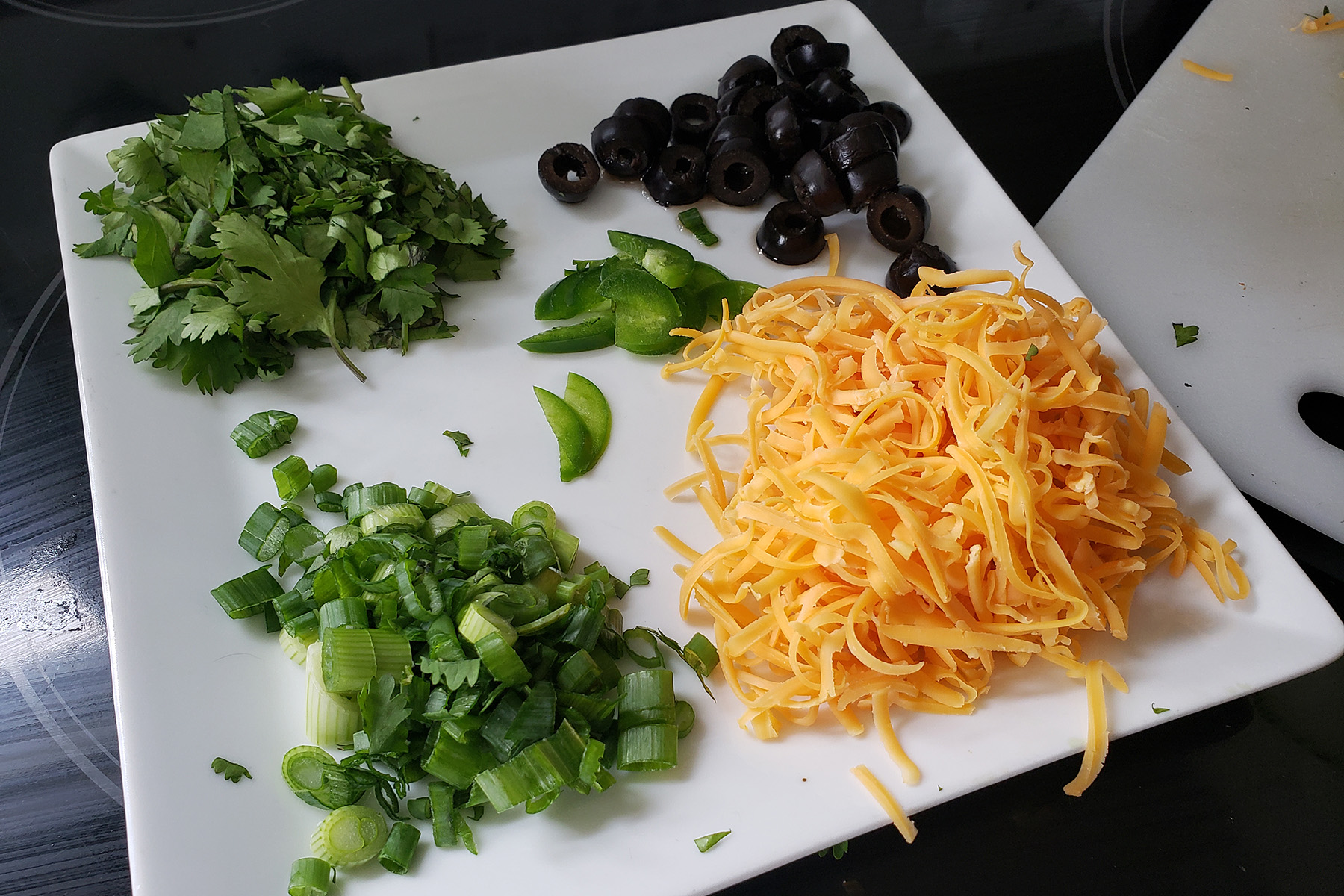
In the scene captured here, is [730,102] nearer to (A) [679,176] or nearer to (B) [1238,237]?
(A) [679,176]

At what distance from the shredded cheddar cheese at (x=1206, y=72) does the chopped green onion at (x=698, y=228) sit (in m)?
1.18

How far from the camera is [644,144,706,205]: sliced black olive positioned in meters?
1.83

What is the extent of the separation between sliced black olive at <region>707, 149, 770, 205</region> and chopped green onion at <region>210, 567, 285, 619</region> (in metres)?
1.03

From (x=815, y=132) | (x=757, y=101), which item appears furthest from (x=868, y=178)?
(x=757, y=101)

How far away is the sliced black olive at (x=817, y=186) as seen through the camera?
176cm

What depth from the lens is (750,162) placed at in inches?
71.4

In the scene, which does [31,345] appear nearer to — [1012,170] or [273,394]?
[273,394]

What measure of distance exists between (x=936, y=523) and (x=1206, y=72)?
59.5 inches

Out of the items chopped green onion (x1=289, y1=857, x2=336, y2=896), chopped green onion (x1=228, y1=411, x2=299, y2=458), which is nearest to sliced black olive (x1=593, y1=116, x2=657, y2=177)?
chopped green onion (x1=228, y1=411, x2=299, y2=458)

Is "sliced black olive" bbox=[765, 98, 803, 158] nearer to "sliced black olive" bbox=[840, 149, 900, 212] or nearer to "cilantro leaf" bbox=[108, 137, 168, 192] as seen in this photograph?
"sliced black olive" bbox=[840, 149, 900, 212]

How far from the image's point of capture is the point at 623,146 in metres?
1.84

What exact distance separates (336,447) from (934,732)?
0.97 metres

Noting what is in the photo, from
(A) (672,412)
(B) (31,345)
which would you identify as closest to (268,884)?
(A) (672,412)

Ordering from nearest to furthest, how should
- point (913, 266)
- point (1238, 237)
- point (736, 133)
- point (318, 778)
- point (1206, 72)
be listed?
1. point (318, 778)
2. point (913, 266)
3. point (736, 133)
4. point (1238, 237)
5. point (1206, 72)
